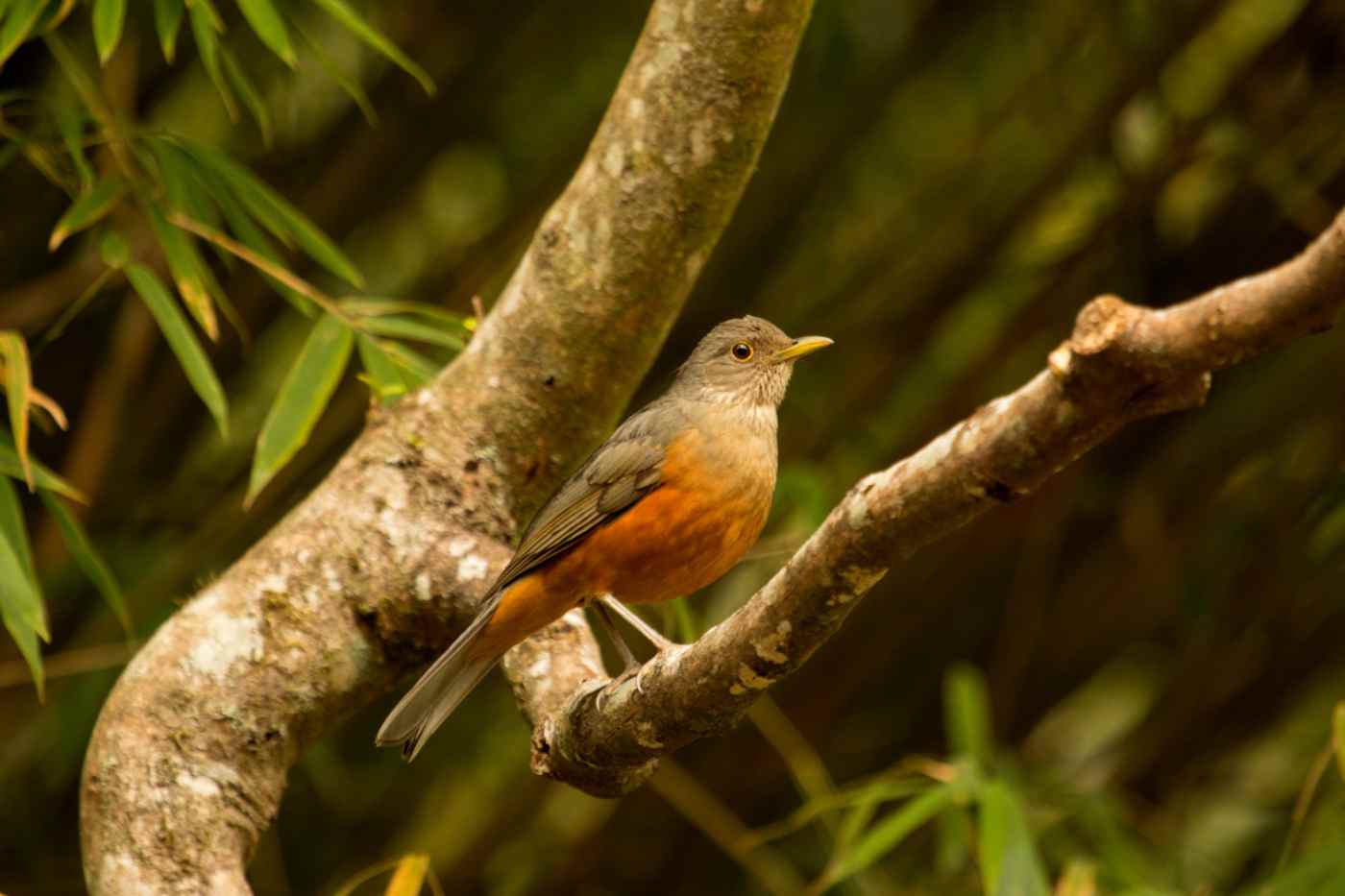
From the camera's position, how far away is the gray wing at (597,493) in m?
3.60

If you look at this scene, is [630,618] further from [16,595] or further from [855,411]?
[855,411]

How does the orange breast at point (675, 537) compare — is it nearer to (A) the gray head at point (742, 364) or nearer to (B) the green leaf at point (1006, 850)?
(A) the gray head at point (742, 364)

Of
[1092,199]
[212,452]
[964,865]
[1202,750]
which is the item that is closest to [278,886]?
[212,452]

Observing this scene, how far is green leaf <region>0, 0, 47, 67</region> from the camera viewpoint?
339 cm

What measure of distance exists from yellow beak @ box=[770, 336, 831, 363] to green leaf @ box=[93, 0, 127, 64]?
5.81 feet

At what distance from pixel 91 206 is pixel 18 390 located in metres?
0.55

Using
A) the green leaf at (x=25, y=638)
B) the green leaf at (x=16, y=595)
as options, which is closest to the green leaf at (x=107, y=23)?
the green leaf at (x=16, y=595)

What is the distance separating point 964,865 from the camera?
5.30 metres

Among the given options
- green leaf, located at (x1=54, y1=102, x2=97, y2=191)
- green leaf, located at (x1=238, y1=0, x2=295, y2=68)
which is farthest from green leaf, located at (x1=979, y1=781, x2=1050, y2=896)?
green leaf, located at (x1=54, y1=102, x2=97, y2=191)

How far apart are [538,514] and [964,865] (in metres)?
2.23

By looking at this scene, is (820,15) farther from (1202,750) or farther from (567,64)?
(1202,750)

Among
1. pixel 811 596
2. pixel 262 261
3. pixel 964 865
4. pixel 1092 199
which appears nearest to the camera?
pixel 811 596

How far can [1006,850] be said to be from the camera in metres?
3.82

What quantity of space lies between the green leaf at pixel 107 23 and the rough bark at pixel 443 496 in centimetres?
100
